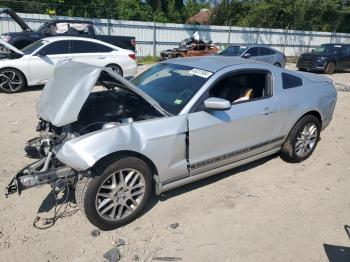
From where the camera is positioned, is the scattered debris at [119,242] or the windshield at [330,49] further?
the windshield at [330,49]

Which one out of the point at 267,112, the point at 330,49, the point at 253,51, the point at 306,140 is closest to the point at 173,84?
the point at 267,112

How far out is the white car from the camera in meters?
9.20

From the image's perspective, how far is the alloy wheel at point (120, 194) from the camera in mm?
3379

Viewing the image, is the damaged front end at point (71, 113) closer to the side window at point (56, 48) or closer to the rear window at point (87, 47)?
the side window at point (56, 48)

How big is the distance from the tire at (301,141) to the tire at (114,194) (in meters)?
2.38

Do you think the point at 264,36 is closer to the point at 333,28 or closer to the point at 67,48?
the point at 333,28

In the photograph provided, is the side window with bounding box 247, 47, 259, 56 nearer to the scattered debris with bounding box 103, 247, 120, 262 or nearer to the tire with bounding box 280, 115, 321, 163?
the tire with bounding box 280, 115, 321, 163

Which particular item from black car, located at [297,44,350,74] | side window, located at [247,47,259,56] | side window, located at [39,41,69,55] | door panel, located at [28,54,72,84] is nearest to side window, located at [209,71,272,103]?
door panel, located at [28,54,72,84]

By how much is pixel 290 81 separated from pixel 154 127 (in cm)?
235

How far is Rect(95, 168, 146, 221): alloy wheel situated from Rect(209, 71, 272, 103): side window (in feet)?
4.65

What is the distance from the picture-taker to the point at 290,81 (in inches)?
191

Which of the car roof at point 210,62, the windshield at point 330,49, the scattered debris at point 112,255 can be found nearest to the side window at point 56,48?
the car roof at point 210,62

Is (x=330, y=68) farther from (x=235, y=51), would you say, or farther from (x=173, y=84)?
(x=173, y=84)

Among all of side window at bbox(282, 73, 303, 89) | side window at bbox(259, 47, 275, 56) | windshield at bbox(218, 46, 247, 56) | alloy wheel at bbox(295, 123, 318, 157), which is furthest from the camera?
side window at bbox(259, 47, 275, 56)
